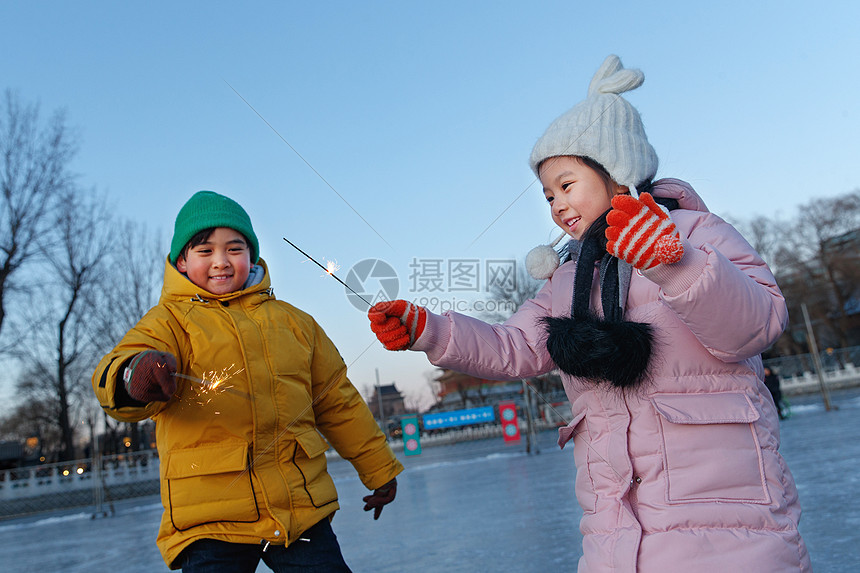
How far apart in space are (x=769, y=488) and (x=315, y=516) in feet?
3.63

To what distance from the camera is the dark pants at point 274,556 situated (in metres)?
1.62

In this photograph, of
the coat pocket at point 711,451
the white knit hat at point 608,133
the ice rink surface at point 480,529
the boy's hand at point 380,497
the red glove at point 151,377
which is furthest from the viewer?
the ice rink surface at point 480,529

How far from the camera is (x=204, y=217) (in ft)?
6.47

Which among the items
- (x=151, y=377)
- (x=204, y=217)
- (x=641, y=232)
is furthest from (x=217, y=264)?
(x=641, y=232)

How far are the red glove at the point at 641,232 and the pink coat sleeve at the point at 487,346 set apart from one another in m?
0.49

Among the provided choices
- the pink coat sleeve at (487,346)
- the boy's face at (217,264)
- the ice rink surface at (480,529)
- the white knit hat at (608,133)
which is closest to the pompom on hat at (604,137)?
the white knit hat at (608,133)

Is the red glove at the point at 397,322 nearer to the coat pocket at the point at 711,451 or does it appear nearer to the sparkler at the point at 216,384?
the sparkler at the point at 216,384

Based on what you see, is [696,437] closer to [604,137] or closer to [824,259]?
[604,137]

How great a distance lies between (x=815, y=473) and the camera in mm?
4934

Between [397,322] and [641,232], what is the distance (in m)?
0.63

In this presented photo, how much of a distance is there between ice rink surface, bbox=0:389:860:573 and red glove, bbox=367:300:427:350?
1.84 m

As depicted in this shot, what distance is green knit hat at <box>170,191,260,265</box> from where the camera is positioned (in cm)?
197

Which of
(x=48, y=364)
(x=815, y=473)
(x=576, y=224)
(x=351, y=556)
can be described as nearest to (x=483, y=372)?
(x=576, y=224)

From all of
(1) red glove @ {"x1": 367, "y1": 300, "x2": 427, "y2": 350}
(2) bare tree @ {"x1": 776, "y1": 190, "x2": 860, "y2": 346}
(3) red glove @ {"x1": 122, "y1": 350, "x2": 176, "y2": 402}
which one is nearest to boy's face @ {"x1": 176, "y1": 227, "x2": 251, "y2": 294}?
(3) red glove @ {"x1": 122, "y1": 350, "x2": 176, "y2": 402}
